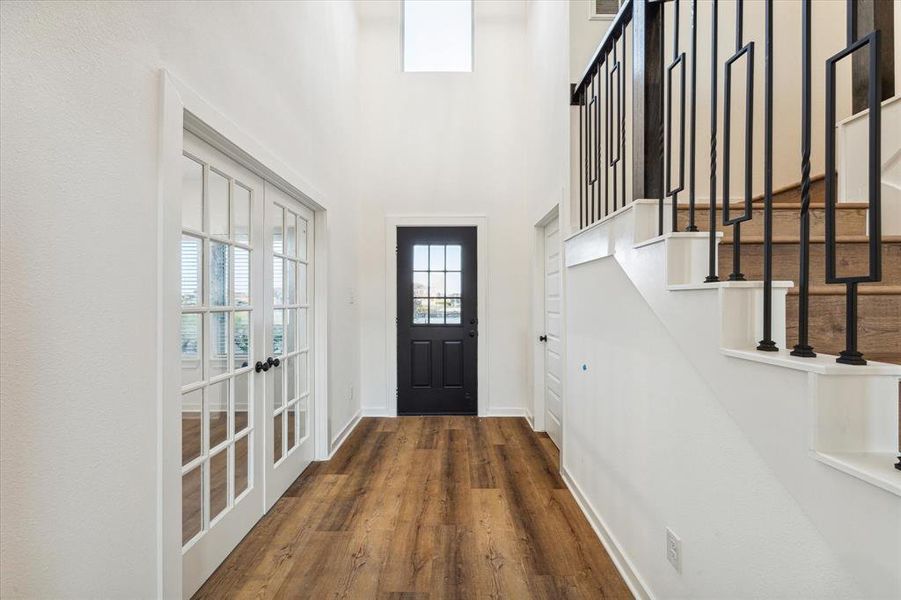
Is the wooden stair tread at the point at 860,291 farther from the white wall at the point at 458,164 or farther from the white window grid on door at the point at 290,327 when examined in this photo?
the white wall at the point at 458,164

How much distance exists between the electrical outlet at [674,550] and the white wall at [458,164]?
9.52ft

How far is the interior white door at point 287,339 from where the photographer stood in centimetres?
246

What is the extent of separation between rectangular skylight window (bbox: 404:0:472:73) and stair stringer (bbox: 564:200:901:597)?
4.14 meters

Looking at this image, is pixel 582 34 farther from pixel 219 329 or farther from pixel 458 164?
pixel 219 329

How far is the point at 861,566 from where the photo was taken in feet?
2.29

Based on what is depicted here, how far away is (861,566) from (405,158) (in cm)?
435

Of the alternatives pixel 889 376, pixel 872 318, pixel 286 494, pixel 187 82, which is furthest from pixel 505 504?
pixel 187 82

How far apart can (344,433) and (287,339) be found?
1.35 m

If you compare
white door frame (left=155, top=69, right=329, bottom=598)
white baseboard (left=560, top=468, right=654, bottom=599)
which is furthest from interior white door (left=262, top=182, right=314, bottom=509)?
white baseboard (left=560, top=468, right=654, bottom=599)

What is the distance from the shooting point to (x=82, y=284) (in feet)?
3.73

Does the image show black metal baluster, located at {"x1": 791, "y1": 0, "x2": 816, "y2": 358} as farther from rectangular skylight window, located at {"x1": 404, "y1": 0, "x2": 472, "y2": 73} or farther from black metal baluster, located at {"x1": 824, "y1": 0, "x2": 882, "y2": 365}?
rectangular skylight window, located at {"x1": 404, "y1": 0, "x2": 472, "y2": 73}

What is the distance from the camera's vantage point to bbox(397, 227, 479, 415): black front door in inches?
176

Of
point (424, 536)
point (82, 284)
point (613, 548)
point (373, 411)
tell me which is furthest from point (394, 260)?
point (82, 284)

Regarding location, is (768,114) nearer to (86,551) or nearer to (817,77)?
(86,551)
